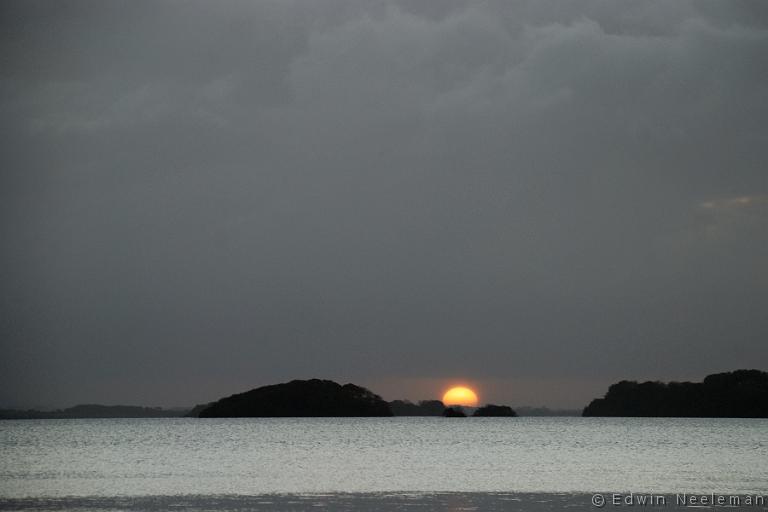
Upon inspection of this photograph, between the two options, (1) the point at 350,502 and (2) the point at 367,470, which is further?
(2) the point at 367,470

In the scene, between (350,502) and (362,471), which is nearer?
(350,502)

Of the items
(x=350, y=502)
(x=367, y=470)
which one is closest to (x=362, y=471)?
(x=367, y=470)

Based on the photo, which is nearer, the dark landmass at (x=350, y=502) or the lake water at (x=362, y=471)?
the dark landmass at (x=350, y=502)

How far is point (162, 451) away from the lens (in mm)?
122312

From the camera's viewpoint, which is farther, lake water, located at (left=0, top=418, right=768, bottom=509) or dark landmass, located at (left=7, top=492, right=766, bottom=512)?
lake water, located at (left=0, top=418, right=768, bottom=509)

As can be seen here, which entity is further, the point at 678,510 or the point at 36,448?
the point at 36,448

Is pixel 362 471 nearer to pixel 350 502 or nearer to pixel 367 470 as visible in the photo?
pixel 367 470

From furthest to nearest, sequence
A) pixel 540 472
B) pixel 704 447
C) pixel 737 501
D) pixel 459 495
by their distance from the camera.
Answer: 1. pixel 704 447
2. pixel 540 472
3. pixel 459 495
4. pixel 737 501

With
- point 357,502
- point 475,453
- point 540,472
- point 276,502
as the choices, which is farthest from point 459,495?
point 475,453

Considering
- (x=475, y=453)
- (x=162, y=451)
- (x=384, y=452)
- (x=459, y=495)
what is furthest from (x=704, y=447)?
(x=459, y=495)

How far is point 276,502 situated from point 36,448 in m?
91.4

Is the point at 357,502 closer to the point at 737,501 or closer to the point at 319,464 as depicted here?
the point at 737,501

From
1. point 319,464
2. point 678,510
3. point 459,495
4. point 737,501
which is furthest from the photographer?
point 319,464

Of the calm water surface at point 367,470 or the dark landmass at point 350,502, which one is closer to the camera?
the dark landmass at point 350,502
